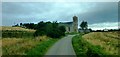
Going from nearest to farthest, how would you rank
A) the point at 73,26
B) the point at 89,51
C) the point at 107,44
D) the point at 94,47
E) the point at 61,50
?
the point at 89,51 → the point at 61,50 → the point at 94,47 → the point at 107,44 → the point at 73,26

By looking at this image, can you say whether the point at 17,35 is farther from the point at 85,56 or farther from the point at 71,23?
the point at 71,23

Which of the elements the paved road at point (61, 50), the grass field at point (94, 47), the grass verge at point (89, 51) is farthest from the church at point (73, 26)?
the grass verge at point (89, 51)

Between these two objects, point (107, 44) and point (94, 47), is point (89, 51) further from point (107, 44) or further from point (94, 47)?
point (107, 44)

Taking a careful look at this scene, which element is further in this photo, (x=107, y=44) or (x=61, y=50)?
(x=107, y=44)

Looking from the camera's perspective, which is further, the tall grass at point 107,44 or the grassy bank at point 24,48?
the tall grass at point 107,44

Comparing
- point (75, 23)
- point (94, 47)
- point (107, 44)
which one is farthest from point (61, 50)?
point (75, 23)

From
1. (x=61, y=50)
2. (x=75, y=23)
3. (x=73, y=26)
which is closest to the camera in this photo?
(x=61, y=50)

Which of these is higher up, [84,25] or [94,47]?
[84,25]

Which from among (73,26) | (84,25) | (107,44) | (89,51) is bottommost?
(107,44)

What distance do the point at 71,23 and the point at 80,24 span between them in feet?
25.5

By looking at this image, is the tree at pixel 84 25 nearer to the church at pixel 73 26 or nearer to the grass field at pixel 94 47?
the church at pixel 73 26

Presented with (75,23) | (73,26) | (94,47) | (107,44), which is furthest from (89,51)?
(73,26)

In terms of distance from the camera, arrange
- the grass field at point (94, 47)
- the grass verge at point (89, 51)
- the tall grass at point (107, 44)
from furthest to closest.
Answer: the tall grass at point (107, 44) < the grass field at point (94, 47) < the grass verge at point (89, 51)

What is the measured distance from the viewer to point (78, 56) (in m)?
23.1
